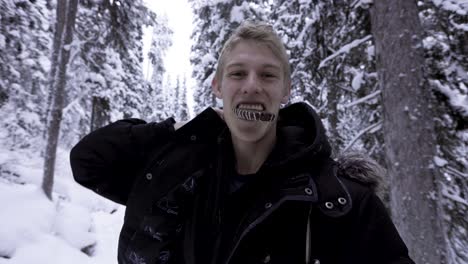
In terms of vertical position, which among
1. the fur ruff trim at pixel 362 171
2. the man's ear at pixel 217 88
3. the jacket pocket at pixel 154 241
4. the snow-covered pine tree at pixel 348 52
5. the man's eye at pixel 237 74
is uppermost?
the snow-covered pine tree at pixel 348 52

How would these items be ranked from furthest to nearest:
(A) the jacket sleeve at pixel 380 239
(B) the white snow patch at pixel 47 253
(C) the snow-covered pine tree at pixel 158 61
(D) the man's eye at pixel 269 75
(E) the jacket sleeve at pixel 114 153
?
(C) the snow-covered pine tree at pixel 158 61 → (B) the white snow patch at pixel 47 253 → (E) the jacket sleeve at pixel 114 153 → (D) the man's eye at pixel 269 75 → (A) the jacket sleeve at pixel 380 239

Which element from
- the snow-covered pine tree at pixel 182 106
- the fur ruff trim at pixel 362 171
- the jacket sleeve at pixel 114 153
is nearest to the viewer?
the fur ruff trim at pixel 362 171

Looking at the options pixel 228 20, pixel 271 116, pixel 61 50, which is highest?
pixel 228 20

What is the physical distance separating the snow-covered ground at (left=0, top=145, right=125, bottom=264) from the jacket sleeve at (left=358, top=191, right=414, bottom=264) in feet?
25.0

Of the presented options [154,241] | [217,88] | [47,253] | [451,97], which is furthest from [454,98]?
[47,253]

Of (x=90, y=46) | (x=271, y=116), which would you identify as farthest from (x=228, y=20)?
(x=271, y=116)

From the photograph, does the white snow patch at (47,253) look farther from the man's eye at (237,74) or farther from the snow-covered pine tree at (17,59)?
the man's eye at (237,74)

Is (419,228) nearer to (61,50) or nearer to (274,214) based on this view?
(274,214)

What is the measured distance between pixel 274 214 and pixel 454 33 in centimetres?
507

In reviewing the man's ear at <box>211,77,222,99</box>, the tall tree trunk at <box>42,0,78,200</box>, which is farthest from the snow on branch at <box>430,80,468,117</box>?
the tall tree trunk at <box>42,0,78,200</box>

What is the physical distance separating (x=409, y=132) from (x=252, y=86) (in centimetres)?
314

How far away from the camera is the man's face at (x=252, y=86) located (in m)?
1.95

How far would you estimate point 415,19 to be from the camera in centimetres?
427

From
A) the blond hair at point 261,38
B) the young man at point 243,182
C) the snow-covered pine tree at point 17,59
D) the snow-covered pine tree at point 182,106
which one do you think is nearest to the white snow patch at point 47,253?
the snow-covered pine tree at point 17,59
